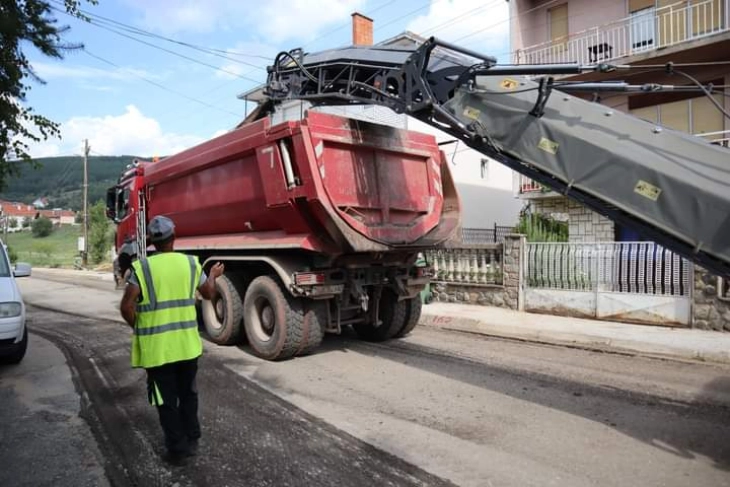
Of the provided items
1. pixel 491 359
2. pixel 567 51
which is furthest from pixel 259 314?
pixel 567 51

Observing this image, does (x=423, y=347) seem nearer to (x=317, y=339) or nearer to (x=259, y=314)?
(x=317, y=339)

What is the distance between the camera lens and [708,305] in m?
8.42

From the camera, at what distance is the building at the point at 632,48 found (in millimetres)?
13086

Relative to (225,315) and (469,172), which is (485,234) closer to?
(469,172)

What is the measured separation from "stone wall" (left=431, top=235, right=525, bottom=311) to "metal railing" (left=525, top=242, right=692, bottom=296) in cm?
20

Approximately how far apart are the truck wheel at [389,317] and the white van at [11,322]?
171 inches

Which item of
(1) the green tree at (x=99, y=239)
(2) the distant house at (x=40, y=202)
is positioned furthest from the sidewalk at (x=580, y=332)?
(2) the distant house at (x=40, y=202)

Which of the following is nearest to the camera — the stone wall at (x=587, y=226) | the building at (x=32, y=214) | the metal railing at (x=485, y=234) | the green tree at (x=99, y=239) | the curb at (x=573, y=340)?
the curb at (x=573, y=340)

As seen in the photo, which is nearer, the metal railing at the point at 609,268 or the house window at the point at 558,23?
the metal railing at the point at 609,268

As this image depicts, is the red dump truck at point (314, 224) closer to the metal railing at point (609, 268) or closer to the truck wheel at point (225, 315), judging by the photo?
the truck wheel at point (225, 315)

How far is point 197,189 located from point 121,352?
103 inches

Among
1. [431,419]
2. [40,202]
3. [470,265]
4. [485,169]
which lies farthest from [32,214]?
[431,419]

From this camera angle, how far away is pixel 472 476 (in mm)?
3564

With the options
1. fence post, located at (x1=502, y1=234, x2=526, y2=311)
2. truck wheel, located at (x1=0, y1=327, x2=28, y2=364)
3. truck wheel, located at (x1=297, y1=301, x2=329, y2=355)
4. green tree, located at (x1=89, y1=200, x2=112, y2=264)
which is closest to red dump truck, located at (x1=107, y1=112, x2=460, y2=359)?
truck wheel, located at (x1=297, y1=301, x2=329, y2=355)
